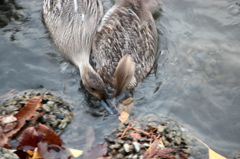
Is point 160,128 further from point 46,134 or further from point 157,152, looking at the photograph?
point 46,134

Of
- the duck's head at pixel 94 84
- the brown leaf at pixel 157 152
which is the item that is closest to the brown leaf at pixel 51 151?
the brown leaf at pixel 157 152

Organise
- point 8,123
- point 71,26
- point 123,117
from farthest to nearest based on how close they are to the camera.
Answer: point 71,26 → point 123,117 → point 8,123

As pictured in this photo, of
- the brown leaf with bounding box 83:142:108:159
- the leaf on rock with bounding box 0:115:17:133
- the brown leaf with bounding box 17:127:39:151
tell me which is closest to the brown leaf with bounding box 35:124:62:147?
the brown leaf with bounding box 17:127:39:151

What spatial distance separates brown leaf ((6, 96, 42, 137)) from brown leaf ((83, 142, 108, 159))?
1.08m

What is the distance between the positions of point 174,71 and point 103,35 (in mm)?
1676

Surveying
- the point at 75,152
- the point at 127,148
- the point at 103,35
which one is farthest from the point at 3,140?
the point at 103,35

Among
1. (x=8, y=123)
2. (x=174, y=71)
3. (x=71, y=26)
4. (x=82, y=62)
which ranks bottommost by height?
(x=8, y=123)

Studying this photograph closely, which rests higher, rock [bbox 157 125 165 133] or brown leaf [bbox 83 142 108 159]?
rock [bbox 157 125 165 133]

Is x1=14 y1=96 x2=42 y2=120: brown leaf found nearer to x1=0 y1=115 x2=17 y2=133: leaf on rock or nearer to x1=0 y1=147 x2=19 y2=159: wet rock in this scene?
x1=0 y1=115 x2=17 y2=133: leaf on rock

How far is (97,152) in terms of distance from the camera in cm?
515

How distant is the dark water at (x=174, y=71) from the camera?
5973 mm

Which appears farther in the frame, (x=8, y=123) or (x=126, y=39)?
(x=126, y=39)

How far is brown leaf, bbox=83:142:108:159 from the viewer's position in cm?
507

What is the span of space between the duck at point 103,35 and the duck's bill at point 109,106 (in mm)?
389
